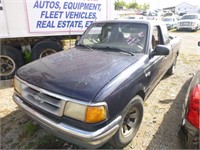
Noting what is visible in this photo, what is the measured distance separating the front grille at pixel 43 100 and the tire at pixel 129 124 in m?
0.83

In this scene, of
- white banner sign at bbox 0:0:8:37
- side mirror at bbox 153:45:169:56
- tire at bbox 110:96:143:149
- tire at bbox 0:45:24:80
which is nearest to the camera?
tire at bbox 110:96:143:149

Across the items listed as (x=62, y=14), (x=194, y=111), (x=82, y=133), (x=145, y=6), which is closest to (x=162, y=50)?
(x=194, y=111)

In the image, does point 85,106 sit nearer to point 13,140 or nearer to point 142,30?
point 13,140

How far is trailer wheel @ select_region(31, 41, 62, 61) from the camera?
5.63 m

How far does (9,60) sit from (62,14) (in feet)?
6.84

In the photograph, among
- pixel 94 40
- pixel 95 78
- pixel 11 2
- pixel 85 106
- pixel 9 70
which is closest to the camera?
pixel 85 106

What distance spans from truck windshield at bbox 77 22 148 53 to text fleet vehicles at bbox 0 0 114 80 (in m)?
2.19

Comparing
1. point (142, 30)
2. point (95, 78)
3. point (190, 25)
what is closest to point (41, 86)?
point (95, 78)

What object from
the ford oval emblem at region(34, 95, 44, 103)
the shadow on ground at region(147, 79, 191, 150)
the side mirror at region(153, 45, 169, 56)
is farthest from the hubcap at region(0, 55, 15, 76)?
the shadow on ground at region(147, 79, 191, 150)

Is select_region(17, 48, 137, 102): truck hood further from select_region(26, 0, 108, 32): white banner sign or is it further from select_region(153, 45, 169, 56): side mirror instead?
select_region(26, 0, 108, 32): white banner sign

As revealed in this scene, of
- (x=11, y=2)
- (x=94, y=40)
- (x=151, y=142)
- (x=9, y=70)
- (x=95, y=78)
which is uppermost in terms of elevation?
(x=11, y=2)

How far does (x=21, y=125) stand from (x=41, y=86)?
1371 millimetres

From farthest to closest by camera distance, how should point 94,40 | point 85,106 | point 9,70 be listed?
point 9,70 < point 94,40 < point 85,106

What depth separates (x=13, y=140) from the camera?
292 centimetres
